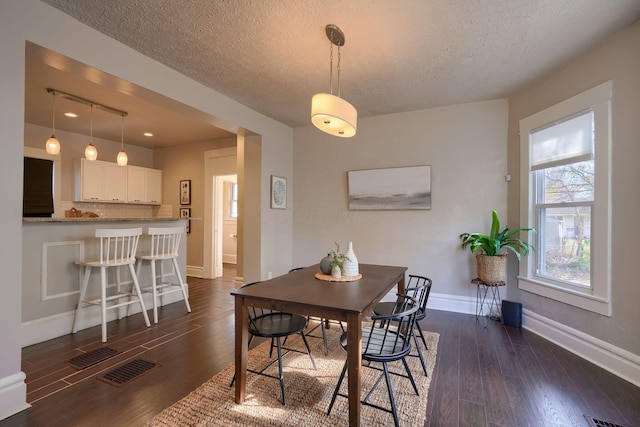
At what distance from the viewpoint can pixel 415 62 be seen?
290 centimetres

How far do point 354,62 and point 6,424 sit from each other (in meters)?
3.57

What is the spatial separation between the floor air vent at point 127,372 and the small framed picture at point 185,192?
13.7 feet

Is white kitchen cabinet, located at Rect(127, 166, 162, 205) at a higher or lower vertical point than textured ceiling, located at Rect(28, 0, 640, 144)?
lower

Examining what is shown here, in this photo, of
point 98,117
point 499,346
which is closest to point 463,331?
point 499,346

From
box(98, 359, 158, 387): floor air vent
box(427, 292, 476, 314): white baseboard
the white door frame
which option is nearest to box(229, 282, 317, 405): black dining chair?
box(98, 359, 158, 387): floor air vent

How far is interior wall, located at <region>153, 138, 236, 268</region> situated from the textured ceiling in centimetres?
293

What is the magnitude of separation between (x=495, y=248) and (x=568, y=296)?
2.48 feet

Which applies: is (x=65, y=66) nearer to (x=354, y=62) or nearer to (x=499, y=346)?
(x=354, y=62)

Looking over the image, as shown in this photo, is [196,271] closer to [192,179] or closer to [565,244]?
[192,179]

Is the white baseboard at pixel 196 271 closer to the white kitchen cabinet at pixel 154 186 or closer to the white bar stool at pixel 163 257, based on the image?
the white kitchen cabinet at pixel 154 186

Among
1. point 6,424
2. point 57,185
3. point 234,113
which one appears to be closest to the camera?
point 6,424

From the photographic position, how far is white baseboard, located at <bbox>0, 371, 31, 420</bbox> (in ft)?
5.99

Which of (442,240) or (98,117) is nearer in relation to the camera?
(442,240)

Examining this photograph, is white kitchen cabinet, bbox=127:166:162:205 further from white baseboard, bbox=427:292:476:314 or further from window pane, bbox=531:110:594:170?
window pane, bbox=531:110:594:170
